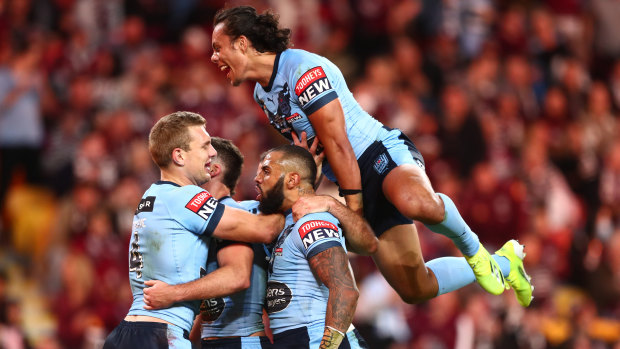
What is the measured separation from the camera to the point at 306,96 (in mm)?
5438

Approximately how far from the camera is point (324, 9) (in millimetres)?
13453

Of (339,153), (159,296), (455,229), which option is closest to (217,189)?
(339,153)

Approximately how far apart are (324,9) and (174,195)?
904 centimetres

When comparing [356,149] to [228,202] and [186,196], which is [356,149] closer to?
[228,202]

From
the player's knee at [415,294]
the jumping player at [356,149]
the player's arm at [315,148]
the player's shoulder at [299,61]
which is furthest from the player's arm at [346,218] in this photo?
the player's shoulder at [299,61]

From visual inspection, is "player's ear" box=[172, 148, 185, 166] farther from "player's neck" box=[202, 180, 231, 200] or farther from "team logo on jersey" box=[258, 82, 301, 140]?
"team logo on jersey" box=[258, 82, 301, 140]

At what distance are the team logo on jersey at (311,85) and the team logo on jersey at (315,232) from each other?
934 millimetres

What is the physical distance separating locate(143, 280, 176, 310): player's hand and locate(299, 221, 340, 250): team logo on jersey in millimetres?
793

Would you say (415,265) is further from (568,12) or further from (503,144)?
(568,12)

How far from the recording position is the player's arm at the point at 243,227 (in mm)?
4871

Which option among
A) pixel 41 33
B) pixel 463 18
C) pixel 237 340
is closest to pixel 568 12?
pixel 463 18

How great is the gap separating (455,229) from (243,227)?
1.51m

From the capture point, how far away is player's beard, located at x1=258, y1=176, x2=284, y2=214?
5.17 m

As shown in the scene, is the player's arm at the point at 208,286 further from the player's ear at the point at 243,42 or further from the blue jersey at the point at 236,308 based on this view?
the player's ear at the point at 243,42
